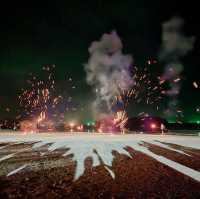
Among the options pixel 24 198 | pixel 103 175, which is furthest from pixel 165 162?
pixel 24 198

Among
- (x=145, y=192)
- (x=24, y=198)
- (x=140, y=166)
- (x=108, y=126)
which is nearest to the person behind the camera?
(x=24, y=198)

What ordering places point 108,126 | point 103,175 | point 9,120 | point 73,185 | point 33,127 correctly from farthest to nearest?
point 9,120, point 33,127, point 108,126, point 103,175, point 73,185

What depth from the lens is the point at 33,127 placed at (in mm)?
61625

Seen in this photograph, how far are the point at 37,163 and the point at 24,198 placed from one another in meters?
4.73

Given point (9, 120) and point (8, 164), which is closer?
point (8, 164)

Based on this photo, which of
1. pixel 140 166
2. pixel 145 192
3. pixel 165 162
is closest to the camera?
pixel 145 192

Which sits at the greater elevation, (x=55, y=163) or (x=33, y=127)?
(x=33, y=127)

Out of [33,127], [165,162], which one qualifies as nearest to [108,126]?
[33,127]

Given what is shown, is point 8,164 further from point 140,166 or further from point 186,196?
point 186,196

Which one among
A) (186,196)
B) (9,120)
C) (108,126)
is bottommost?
(186,196)

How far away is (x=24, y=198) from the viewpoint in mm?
6086

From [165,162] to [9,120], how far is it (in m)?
98.0

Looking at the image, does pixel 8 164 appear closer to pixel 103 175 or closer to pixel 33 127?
pixel 103 175

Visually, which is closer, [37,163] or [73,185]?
[73,185]
